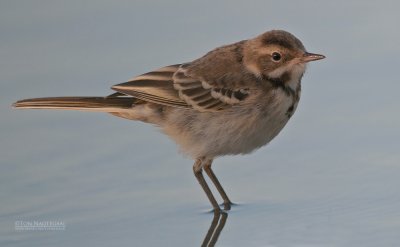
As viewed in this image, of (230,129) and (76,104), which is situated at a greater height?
(76,104)

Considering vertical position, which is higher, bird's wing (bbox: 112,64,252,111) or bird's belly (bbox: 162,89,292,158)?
bird's wing (bbox: 112,64,252,111)

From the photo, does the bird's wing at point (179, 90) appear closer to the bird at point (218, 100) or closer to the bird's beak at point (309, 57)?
the bird at point (218, 100)

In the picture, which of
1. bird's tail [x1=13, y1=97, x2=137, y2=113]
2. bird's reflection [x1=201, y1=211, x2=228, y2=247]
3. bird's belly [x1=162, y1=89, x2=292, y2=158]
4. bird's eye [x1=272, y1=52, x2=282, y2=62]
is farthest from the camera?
bird's tail [x1=13, y1=97, x2=137, y2=113]

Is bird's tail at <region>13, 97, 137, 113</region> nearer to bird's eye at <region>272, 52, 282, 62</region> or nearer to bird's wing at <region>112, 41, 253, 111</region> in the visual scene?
bird's wing at <region>112, 41, 253, 111</region>

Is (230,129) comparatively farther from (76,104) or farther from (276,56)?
(76,104)

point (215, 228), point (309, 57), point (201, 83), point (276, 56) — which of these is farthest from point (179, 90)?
point (215, 228)

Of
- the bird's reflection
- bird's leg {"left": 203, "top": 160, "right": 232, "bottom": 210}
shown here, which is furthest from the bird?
the bird's reflection

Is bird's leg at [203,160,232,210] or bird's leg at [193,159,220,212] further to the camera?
bird's leg at [193,159,220,212]

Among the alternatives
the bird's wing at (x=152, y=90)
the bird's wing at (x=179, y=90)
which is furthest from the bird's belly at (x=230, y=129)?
the bird's wing at (x=152, y=90)
